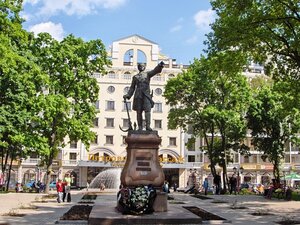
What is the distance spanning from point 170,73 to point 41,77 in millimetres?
40589

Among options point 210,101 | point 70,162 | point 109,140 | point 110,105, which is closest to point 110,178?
point 210,101

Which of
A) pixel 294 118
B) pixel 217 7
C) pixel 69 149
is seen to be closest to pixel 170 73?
pixel 69 149

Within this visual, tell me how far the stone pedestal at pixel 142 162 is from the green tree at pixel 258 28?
7331 millimetres

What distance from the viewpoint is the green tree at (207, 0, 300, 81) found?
20406 mm

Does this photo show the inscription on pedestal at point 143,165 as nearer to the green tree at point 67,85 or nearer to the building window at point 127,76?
the green tree at point 67,85

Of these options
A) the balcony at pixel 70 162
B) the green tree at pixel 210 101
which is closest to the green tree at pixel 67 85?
the green tree at pixel 210 101

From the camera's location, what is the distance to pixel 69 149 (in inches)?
2687

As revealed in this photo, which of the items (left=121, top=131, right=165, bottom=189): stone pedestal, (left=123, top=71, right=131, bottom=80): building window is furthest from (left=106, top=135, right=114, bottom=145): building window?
(left=121, top=131, right=165, bottom=189): stone pedestal

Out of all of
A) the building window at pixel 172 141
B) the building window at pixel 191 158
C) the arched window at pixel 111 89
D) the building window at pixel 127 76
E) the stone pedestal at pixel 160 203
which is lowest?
the stone pedestal at pixel 160 203

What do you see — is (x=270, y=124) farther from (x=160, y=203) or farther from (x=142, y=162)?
(x=160, y=203)

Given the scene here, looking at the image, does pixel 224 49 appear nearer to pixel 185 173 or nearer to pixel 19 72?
pixel 19 72

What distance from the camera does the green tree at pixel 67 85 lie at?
36438mm

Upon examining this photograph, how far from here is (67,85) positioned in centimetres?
3781

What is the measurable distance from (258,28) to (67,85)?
20744 mm
